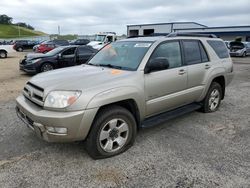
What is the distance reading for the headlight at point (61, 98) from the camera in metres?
3.09

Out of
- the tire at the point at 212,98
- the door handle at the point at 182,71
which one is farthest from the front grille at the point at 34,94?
the tire at the point at 212,98

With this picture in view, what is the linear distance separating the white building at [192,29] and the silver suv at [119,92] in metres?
35.1

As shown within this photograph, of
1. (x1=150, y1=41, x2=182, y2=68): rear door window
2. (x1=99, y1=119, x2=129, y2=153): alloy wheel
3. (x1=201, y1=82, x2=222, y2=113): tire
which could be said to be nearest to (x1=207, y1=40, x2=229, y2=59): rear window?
(x1=201, y1=82, x2=222, y2=113): tire

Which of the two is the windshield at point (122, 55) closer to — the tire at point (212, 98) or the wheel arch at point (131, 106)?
the wheel arch at point (131, 106)

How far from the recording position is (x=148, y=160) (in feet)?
11.4

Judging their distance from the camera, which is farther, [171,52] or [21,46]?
[21,46]

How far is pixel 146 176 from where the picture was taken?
3092mm

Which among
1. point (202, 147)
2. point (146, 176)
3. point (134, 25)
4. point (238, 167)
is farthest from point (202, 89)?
point (134, 25)

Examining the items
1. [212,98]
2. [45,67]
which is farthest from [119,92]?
[45,67]

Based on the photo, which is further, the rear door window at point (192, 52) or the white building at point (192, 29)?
the white building at point (192, 29)

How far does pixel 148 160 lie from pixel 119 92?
1055 mm

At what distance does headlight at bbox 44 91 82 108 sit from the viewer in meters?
3.09

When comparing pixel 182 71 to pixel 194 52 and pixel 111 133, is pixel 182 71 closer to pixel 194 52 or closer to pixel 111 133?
pixel 194 52

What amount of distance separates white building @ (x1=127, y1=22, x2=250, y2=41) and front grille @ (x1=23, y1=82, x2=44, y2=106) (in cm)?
3625
